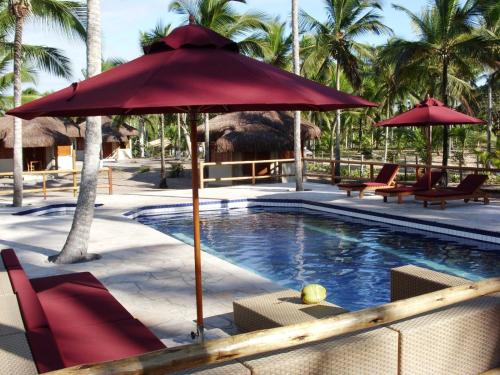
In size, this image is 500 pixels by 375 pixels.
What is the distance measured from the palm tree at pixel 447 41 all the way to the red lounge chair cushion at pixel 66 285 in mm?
14851

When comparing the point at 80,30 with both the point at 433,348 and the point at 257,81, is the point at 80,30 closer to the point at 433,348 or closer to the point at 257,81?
the point at 257,81

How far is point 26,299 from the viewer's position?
4414 mm

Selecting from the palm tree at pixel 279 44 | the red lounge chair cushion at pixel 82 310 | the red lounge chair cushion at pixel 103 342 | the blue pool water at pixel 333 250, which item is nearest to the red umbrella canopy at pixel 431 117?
the blue pool water at pixel 333 250

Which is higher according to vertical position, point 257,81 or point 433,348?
point 257,81

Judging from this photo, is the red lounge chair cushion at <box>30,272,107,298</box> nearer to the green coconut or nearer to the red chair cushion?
the red chair cushion

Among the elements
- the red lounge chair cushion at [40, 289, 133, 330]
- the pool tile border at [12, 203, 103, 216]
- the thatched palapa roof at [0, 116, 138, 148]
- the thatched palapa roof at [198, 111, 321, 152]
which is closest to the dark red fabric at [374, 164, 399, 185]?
the thatched palapa roof at [198, 111, 321, 152]

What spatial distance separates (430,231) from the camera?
10734 mm

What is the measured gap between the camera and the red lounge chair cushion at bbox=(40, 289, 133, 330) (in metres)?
4.17

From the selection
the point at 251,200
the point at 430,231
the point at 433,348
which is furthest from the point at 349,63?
the point at 433,348

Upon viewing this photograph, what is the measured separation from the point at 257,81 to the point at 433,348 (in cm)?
194

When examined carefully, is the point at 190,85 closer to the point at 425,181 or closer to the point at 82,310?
the point at 82,310

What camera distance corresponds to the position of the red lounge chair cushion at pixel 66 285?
5.02 m

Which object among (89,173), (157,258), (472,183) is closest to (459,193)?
(472,183)

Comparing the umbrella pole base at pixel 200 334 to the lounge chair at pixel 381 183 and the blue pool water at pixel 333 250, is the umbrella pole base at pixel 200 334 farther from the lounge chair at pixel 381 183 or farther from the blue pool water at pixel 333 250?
the lounge chair at pixel 381 183
